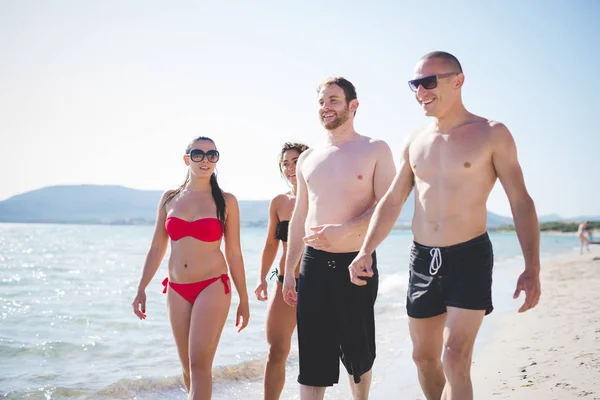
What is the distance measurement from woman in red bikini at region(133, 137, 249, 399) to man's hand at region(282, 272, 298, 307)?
372 mm

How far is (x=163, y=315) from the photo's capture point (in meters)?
12.2

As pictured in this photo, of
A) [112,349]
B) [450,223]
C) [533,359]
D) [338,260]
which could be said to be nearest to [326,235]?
[338,260]

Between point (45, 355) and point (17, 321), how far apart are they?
331 centimetres

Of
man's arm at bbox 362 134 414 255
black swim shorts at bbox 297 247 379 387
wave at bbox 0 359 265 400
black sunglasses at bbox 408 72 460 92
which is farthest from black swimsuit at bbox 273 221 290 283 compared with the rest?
wave at bbox 0 359 265 400

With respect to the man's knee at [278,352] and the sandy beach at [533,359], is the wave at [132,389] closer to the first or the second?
the sandy beach at [533,359]

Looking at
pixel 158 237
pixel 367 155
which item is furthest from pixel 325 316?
pixel 158 237

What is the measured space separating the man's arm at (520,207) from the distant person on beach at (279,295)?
6.37ft

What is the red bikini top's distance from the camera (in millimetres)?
4586

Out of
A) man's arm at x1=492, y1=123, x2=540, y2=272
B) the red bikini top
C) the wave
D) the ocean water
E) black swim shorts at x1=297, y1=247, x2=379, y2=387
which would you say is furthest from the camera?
the ocean water

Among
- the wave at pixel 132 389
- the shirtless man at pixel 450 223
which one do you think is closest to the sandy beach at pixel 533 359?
the wave at pixel 132 389

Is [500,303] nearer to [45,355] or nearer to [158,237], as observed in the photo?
[45,355]

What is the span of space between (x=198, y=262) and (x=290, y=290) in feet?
2.48

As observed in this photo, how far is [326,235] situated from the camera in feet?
13.4

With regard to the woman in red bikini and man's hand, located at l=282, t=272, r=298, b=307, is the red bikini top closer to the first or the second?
the woman in red bikini
